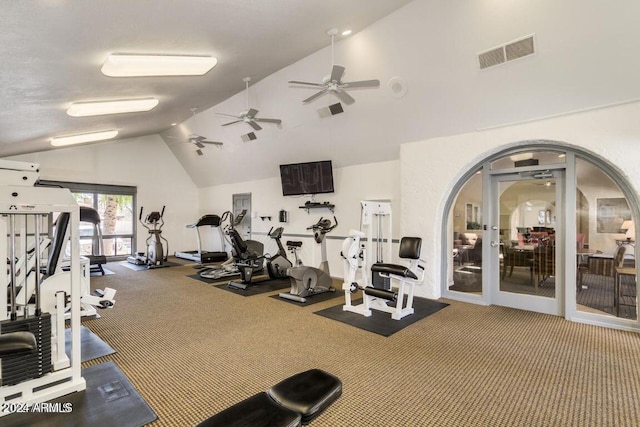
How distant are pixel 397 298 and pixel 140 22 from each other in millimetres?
4072

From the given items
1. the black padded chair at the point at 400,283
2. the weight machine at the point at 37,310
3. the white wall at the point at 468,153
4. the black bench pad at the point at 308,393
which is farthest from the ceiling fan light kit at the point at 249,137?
the black bench pad at the point at 308,393

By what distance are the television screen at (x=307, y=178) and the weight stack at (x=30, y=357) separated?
517 centimetres

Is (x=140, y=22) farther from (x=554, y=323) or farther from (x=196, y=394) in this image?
(x=554, y=323)

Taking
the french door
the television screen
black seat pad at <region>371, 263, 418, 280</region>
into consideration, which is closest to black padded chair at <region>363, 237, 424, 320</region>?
black seat pad at <region>371, 263, 418, 280</region>

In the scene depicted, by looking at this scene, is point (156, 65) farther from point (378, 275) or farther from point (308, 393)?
point (378, 275)

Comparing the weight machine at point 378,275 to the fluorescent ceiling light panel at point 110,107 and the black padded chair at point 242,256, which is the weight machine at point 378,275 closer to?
the black padded chair at point 242,256

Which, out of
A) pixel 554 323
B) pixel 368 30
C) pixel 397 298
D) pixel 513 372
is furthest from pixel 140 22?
pixel 554 323

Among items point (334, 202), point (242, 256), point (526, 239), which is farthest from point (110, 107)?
point (526, 239)

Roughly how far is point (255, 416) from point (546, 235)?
493 centimetres

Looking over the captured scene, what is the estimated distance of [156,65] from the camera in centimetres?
367

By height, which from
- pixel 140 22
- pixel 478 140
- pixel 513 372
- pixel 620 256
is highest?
pixel 140 22

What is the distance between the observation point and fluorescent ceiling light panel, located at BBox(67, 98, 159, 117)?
15.0ft

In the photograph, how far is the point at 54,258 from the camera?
10.3ft

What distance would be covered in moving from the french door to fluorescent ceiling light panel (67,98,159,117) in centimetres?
571
